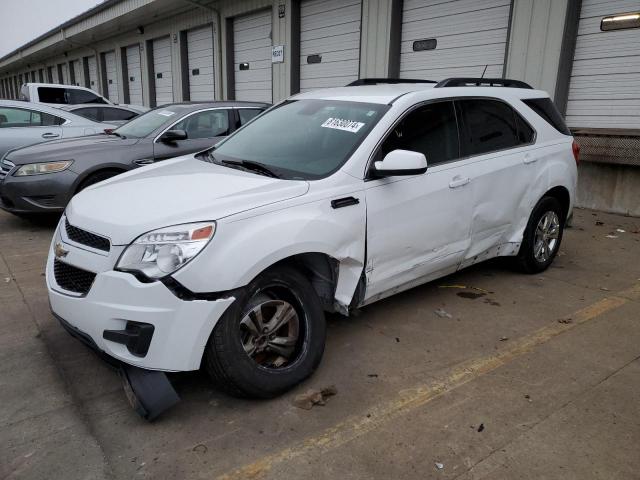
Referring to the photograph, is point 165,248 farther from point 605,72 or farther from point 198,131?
point 605,72

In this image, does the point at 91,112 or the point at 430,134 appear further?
the point at 91,112

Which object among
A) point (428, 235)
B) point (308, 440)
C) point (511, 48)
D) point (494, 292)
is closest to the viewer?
point (308, 440)

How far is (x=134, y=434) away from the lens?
106 inches

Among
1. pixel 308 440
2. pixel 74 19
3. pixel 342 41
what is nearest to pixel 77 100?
pixel 342 41

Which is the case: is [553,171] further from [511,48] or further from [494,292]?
[511,48]

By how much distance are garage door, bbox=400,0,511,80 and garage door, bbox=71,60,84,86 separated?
23436 mm

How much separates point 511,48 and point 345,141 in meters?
6.47

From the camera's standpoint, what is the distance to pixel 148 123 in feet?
→ 24.0

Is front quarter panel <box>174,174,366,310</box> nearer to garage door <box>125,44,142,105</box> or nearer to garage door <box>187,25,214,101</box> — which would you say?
garage door <box>187,25,214,101</box>

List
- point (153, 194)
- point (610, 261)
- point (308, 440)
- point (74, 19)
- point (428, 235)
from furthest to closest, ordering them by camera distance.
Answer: point (74, 19) → point (610, 261) → point (428, 235) → point (153, 194) → point (308, 440)

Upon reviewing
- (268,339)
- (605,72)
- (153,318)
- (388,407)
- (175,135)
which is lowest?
(388,407)

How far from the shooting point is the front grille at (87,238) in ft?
9.07

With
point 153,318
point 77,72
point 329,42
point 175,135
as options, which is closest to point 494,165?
point 153,318

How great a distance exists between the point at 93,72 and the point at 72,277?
2758 cm
